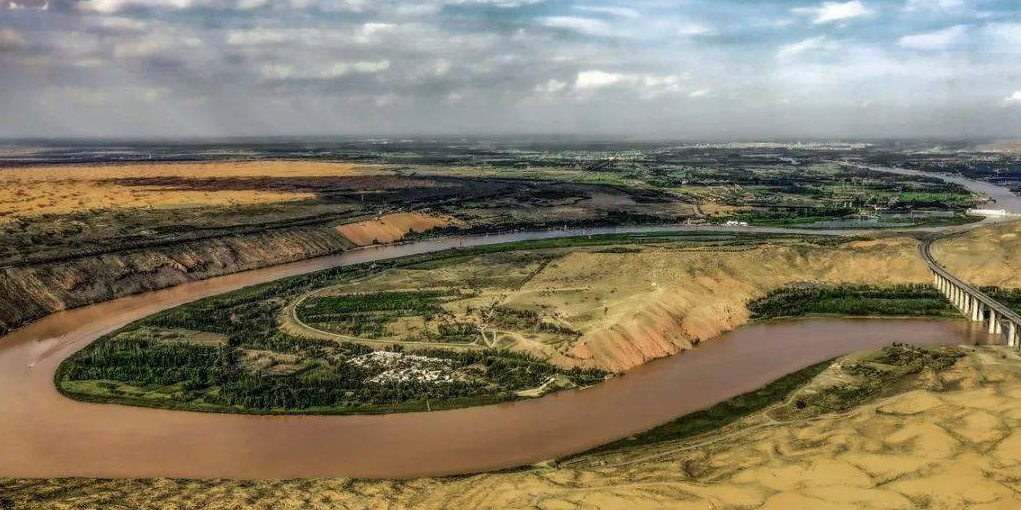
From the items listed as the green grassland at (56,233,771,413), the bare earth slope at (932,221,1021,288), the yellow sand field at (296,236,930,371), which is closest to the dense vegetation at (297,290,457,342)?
the green grassland at (56,233,771,413)

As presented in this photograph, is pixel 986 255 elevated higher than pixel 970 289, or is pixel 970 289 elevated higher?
pixel 986 255

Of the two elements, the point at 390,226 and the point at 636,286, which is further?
the point at 390,226

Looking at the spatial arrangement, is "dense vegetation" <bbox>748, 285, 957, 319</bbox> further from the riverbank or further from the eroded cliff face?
the eroded cliff face

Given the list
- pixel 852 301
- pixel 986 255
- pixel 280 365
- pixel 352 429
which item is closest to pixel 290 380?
pixel 280 365

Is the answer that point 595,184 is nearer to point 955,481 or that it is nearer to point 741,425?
point 741,425

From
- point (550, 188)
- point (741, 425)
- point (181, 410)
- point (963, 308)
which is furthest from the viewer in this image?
point (550, 188)

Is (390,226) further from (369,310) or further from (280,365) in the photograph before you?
(280,365)

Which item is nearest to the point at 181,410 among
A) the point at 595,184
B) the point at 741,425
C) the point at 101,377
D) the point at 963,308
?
the point at 101,377
